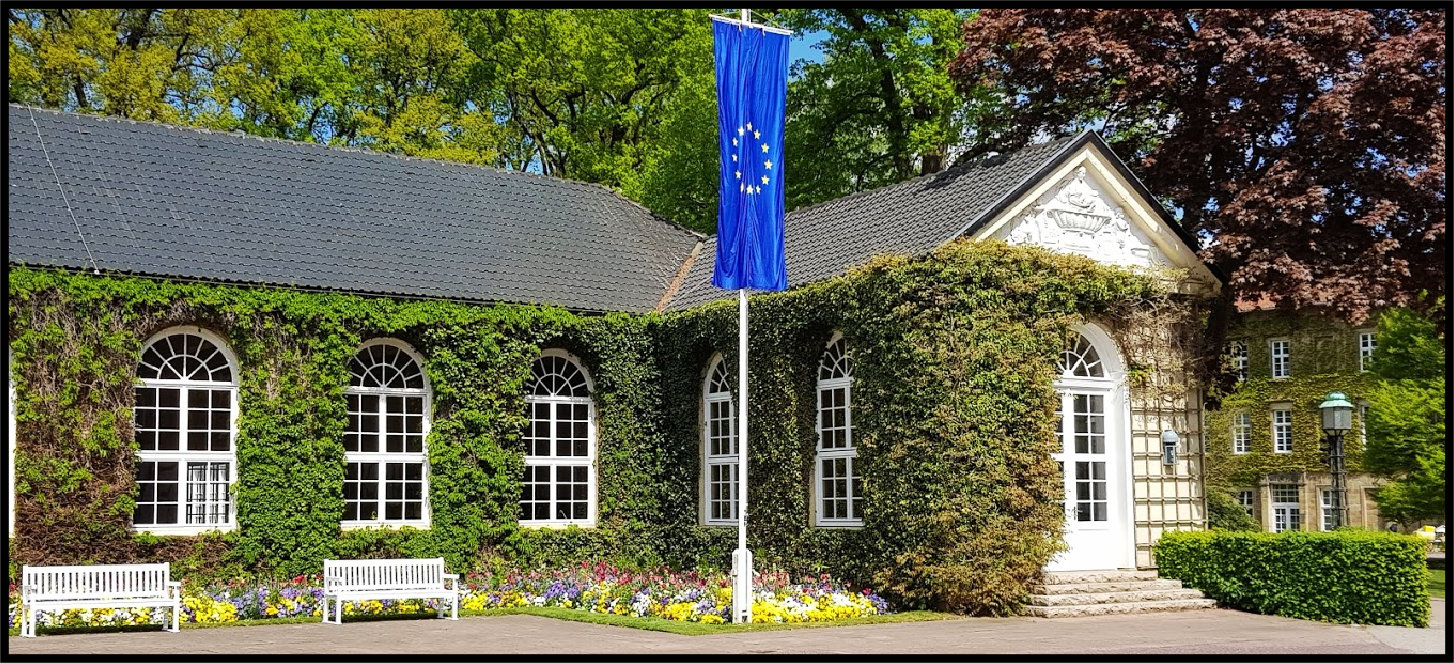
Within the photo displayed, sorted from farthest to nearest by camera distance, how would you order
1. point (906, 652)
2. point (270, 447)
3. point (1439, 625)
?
point (270, 447)
point (1439, 625)
point (906, 652)

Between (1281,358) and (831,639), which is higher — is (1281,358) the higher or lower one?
the higher one

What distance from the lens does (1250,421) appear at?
5734 cm

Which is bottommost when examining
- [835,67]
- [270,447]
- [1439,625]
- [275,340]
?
[1439,625]

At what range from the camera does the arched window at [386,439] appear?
2116cm

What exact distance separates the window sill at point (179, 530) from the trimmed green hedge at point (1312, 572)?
12294 mm

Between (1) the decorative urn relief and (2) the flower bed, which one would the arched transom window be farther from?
(2) the flower bed

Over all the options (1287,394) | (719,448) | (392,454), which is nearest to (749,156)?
(719,448)

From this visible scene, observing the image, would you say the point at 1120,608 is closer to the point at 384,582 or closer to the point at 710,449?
the point at 710,449

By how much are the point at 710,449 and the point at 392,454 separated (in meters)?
4.78

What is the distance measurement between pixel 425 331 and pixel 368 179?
3.77m

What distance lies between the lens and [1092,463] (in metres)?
19.6

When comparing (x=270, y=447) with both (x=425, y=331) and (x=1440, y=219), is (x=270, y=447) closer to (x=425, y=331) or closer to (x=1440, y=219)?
(x=425, y=331)

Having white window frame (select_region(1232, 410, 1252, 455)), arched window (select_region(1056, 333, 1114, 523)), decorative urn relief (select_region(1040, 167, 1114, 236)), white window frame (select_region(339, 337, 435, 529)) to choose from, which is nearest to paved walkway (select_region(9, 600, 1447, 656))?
arched window (select_region(1056, 333, 1114, 523))

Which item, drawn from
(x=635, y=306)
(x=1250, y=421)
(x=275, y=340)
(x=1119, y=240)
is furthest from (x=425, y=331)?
(x=1250, y=421)
